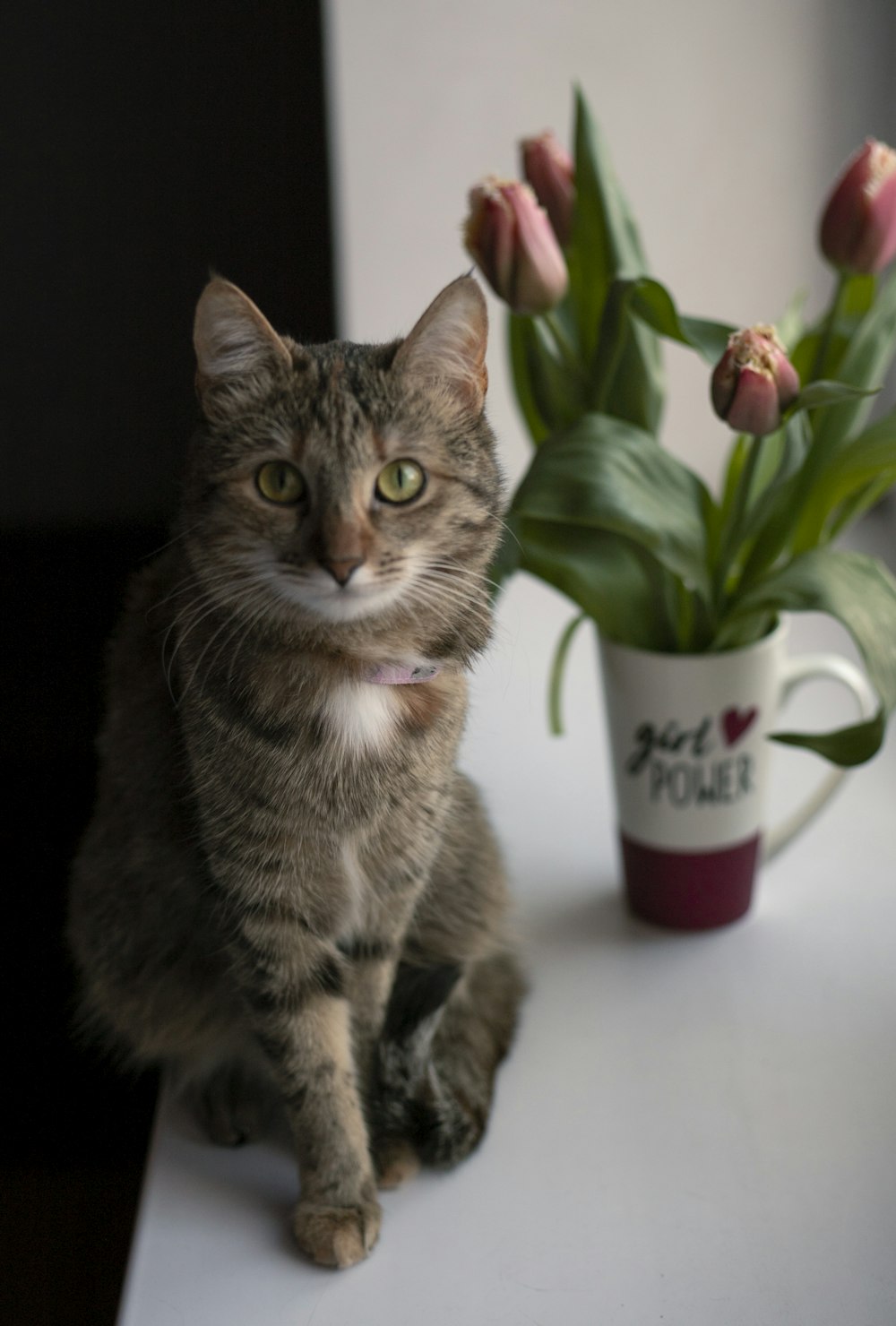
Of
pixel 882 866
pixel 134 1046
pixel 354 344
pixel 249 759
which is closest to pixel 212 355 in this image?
pixel 354 344

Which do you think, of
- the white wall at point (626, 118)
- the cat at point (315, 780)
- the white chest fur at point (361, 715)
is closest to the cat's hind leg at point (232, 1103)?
the cat at point (315, 780)

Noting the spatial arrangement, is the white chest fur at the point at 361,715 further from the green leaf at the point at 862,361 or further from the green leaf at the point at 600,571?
the green leaf at the point at 862,361

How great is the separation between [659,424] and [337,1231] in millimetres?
600

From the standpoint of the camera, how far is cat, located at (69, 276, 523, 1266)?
62 cm

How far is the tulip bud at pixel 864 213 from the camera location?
78cm

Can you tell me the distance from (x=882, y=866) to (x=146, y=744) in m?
0.63

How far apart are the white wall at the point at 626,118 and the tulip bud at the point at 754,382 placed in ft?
2.35

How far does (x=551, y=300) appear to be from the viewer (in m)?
0.81

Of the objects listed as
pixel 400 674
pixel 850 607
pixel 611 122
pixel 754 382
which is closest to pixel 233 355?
pixel 400 674

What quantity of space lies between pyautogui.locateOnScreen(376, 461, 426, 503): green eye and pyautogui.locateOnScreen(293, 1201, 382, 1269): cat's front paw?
0.43 m

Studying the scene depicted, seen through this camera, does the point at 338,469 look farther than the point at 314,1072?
No

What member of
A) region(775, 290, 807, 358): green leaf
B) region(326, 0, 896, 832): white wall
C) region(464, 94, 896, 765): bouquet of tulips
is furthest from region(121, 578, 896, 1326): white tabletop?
region(326, 0, 896, 832): white wall

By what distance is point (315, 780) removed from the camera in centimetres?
68

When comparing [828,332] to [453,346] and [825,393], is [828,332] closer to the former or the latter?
[825,393]
